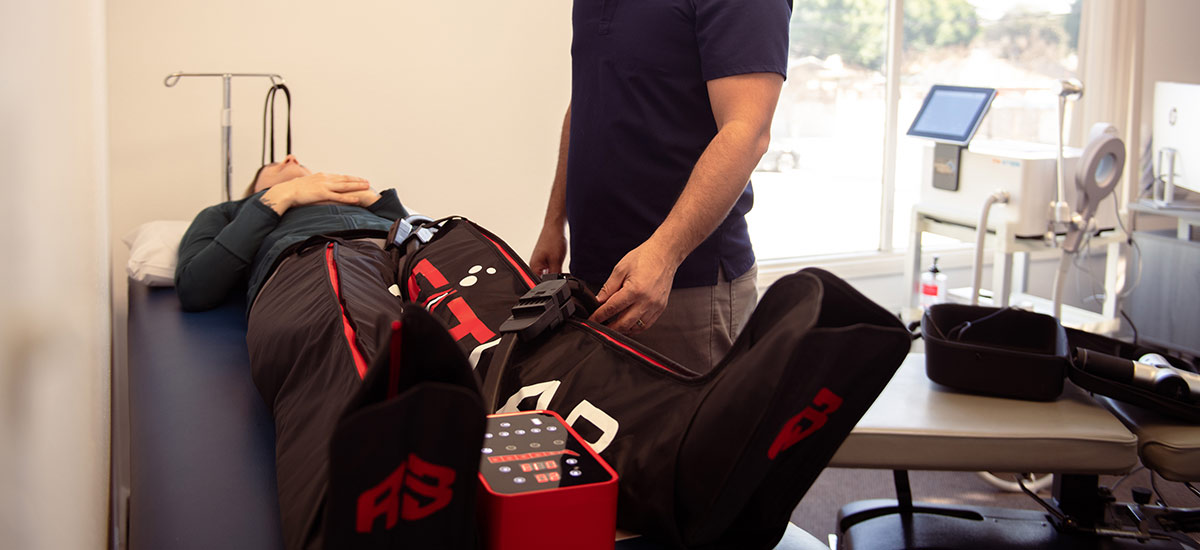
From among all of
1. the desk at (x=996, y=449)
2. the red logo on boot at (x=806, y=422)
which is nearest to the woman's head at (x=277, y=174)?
the desk at (x=996, y=449)

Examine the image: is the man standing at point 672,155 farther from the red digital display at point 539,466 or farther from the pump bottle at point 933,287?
the pump bottle at point 933,287

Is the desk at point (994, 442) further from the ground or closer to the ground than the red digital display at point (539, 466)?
closer to the ground

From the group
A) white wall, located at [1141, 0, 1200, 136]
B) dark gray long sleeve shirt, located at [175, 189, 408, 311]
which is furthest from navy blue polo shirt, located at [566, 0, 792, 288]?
white wall, located at [1141, 0, 1200, 136]

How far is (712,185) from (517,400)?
501mm

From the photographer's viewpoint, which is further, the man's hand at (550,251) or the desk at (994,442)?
the man's hand at (550,251)

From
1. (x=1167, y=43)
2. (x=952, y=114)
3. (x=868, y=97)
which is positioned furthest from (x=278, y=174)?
(x=1167, y=43)

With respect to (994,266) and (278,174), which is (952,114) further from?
(278,174)

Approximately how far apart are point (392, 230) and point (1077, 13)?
4.02m

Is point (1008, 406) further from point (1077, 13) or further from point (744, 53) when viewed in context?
point (1077, 13)

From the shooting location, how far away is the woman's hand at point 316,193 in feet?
6.62

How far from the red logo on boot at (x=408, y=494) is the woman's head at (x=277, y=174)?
1884 millimetres

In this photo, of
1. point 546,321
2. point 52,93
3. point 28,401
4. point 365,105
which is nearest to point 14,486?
point 28,401

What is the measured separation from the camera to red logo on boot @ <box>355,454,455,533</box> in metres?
0.54

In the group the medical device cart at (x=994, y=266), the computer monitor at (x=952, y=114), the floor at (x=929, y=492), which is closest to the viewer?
the floor at (x=929, y=492)
